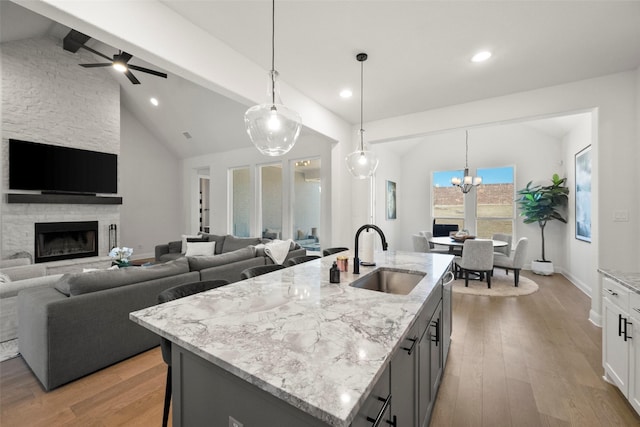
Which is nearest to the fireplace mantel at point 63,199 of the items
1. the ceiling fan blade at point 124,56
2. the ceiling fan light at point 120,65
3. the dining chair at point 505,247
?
the ceiling fan light at point 120,65

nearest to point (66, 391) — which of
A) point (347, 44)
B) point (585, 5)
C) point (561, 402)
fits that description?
point (561, 402)

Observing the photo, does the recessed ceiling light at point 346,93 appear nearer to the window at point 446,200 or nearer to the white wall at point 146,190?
the window at point 446,200

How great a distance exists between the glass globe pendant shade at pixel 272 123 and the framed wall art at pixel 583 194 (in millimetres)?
4840

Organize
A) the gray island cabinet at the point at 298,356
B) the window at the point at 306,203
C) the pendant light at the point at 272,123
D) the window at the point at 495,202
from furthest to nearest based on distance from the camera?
A: 1. the window at the point at 495,202
2. the window at the point at 306,203
3. the pendant light at the point at 272,123
4. the gray island cabinet at the point at 298,356

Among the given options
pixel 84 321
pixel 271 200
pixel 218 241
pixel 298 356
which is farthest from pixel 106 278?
pixel 271 200

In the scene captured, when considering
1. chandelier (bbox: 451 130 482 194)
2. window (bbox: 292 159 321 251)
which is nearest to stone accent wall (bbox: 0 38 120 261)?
window (bbox: 292 159 321 251)

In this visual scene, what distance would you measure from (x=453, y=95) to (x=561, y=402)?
11.3 ft

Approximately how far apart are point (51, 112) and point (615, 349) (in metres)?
8.18

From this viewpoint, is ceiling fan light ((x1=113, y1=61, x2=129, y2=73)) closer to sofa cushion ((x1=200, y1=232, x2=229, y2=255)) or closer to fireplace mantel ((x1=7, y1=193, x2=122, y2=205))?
fireplace mantel ((x1=7, y1=193, x2=122, y2=205))

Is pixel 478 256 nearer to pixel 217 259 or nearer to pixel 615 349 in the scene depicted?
pixel 615 349

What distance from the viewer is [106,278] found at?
2.35 meters

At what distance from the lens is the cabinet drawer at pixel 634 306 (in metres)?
1.62

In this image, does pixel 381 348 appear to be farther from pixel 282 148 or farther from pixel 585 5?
pixel 585 5

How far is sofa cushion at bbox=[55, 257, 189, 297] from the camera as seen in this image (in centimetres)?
219
